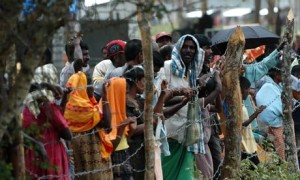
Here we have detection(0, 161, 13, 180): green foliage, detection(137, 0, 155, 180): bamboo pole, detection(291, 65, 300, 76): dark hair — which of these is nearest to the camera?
detection(0, 161, 13, 180): green foliage

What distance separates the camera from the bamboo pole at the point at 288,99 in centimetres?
1181

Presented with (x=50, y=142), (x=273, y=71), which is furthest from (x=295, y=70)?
(x=50, y=142)

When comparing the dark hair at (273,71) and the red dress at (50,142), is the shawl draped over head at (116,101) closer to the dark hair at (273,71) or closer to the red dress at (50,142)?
the red dress at (50,142)

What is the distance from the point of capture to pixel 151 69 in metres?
8.86

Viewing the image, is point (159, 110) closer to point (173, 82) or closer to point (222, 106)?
point (173, 82)

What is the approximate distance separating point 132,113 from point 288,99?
2.92 meters

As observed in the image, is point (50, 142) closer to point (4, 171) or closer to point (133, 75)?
Answer: point (133, 75)

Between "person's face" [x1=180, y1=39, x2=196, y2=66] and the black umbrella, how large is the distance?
2.29m

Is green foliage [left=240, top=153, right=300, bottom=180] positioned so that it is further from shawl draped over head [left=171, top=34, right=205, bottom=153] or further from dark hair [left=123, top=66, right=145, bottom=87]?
dark hair [left=123, top=66, right=145, bottom=87]

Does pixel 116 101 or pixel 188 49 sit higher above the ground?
pixel 188 49

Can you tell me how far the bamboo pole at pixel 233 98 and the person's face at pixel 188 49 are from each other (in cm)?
73

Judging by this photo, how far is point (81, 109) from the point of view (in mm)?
8938

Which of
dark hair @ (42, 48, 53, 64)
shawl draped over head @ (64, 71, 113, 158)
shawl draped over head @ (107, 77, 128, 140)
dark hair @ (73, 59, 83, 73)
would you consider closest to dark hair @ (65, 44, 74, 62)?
dark hair @ (73, 59, 83, 73)

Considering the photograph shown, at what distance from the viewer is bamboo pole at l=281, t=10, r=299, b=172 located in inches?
465
